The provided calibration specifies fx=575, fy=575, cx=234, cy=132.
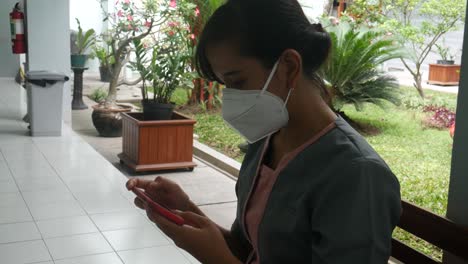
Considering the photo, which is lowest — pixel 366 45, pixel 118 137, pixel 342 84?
pixel 118 137

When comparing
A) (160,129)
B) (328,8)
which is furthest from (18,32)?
(328,8)

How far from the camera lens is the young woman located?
3.86 feet

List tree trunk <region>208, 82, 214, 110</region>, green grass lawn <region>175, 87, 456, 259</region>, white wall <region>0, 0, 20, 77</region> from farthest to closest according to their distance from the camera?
white wall <region>0, 0, 20, 77</region> → tree trunk <region>208, 82, 214, 110</region> → green grass lawn <region>175, 87, 456, 259</region>

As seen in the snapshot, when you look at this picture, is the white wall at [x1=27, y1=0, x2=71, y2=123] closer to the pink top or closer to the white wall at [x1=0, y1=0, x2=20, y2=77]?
the white wall at [x1=0, y1=0, x2=20, y2=77]

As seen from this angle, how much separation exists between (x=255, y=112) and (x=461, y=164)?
100cm

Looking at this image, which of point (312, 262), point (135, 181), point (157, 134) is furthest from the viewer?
point (157, 134)

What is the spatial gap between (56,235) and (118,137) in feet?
12.6

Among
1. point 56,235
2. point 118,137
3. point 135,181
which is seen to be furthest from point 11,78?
point 135,181

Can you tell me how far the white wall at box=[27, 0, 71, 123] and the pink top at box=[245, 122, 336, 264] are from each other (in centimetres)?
574

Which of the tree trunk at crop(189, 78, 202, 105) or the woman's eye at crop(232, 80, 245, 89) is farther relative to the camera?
the tree trunk at crop(189, 78, 202, 105)

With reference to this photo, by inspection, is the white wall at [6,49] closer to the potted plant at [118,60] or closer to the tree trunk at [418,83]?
the potted plant at [118,60]

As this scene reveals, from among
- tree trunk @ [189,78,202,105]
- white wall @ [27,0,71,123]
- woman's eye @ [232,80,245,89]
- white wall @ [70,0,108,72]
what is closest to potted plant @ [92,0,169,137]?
white wall @ [27,0,71,123]

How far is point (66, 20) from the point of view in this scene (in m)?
6.70

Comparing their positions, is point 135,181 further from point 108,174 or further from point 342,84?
point 342,84
